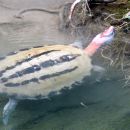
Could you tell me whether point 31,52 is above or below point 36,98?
above

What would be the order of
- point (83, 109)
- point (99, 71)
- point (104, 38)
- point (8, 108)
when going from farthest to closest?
point (104, 38) → point (99, 71) → point (83, 109) → point (8, 108)

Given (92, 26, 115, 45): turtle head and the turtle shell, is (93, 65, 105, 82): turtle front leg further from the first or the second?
(92, 26, 115, 45): turtle head

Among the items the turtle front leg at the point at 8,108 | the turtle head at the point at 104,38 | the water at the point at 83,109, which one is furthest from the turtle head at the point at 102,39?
the turtle front leg at the point at 8,108

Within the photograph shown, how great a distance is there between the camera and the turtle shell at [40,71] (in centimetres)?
293

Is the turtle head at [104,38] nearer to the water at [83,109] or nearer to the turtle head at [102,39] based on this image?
the turtle head at [102,39]

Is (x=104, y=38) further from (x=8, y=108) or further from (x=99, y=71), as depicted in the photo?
(x=8, y=108)

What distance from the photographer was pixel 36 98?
9.75 feet

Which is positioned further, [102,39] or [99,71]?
[102,39]

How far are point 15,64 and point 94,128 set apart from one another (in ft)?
2.03

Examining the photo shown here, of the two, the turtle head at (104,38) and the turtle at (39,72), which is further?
the turtle head at (104,38)

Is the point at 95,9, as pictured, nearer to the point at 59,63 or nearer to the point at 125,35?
the point at 125,35

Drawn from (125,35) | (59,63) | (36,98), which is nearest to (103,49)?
(125,35)

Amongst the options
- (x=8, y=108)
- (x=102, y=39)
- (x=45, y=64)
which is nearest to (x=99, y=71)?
(x=102, y=39)

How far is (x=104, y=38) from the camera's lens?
11.2 ft
